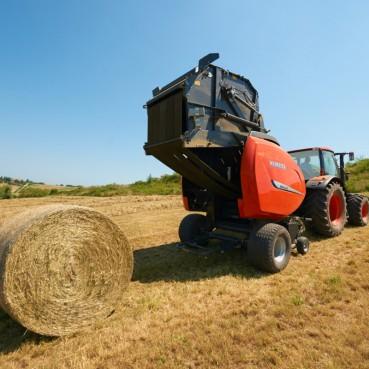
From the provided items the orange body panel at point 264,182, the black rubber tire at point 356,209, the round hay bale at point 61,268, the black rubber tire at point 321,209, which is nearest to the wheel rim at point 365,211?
the black rubber tire at point 356,209

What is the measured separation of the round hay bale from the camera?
3180mm

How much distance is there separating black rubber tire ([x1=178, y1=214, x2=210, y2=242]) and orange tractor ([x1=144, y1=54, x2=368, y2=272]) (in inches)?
6.4

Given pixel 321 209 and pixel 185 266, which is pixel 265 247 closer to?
pixel 185 266

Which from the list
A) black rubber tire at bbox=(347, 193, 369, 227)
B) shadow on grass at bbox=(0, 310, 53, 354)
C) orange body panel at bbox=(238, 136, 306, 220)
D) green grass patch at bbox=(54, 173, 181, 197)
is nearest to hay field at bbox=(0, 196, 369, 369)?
shadow on grass at bbox=(0, 310, 53, 354)

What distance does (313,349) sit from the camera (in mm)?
2863

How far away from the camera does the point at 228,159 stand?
584 centimetres

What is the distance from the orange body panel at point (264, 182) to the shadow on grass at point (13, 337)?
11.2ft

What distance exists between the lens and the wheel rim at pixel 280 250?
5.43 m

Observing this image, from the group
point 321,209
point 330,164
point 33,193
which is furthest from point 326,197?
point 33,193

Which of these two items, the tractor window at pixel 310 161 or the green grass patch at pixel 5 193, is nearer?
the tractor window at pixel 310 161

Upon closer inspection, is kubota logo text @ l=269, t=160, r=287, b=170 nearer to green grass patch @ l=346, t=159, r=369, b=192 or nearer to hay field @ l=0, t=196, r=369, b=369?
hay field @ l=0, t=196, r=369, b=369

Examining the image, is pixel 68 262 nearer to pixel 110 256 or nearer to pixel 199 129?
pixel 110 256

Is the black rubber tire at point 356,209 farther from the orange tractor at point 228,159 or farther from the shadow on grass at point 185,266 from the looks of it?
the shadow on grass at point 185,266

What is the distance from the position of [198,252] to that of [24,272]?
11.2 ft
